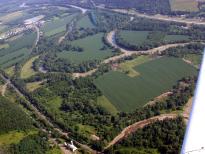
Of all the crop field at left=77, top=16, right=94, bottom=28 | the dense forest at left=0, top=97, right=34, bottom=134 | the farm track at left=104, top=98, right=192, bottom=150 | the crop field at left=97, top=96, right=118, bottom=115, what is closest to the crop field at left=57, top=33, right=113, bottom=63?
the crop field at left=77, top=16, right=94, bottom=28

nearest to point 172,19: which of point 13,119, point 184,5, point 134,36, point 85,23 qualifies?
point 184,5

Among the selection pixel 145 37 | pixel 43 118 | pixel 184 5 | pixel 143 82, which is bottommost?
pixel 43 118

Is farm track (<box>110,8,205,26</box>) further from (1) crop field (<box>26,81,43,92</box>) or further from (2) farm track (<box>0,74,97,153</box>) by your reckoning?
(2) farm track (<box>0,74,97,153</box>)

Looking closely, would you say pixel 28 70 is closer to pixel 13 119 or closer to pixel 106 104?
pixel 13 119

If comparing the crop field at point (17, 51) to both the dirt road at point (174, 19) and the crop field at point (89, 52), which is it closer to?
the crop field at point (89, 52)

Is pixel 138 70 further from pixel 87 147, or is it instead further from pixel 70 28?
pixel 70 28
